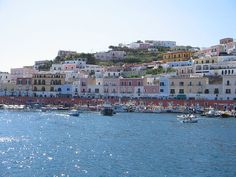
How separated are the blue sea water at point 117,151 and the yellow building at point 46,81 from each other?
40.3 m

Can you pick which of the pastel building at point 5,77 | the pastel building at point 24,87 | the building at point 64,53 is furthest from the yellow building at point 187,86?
the building at point 64,53

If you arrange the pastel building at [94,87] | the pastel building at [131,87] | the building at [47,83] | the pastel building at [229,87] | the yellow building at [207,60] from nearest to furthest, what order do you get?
the pastel building at [229,87] < the pastel building at [131,87] < the yellow building at [207,60] < the pastel building at [94,87] < the building at [47,83]

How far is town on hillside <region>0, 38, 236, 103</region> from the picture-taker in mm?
76938

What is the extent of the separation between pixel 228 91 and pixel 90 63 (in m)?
43.5

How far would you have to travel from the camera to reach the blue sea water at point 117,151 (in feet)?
84.5

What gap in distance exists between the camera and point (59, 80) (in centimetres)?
8925

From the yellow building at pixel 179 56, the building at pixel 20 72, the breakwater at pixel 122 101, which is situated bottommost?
the breakwater at pixel 122 101

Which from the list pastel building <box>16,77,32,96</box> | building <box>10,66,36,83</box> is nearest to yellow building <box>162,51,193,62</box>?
pastel building <box>16,77,32,96</box>

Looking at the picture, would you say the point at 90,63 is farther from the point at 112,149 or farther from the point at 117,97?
the point at 112,149

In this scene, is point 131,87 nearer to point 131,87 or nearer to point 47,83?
point 131,87

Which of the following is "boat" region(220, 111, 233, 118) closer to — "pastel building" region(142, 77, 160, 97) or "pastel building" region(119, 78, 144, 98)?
"pastel building" region(142, 77, 160, 97)

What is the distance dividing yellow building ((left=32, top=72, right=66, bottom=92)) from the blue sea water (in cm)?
4025

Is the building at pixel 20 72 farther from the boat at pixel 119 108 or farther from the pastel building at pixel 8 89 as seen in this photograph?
the boat at pixel 119 108

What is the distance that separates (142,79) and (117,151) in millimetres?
51963
